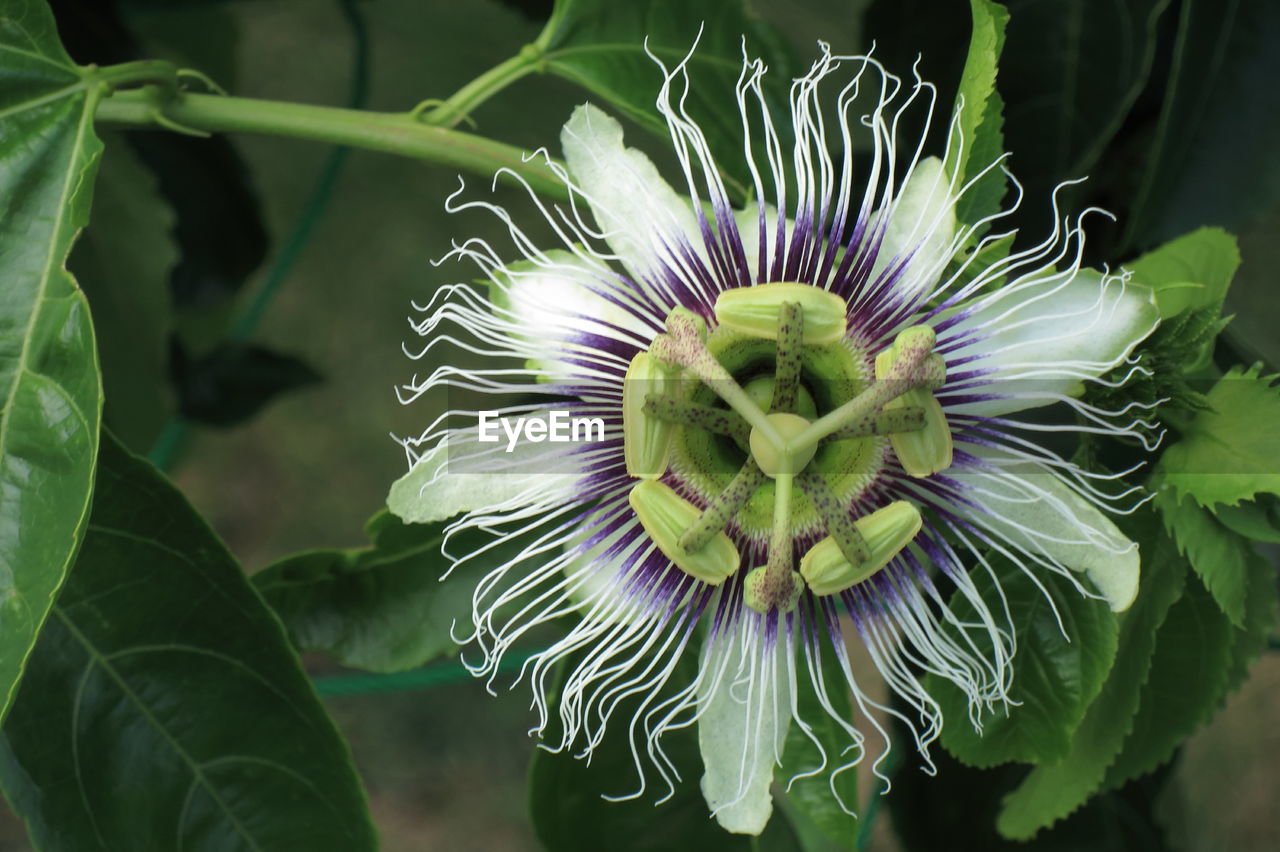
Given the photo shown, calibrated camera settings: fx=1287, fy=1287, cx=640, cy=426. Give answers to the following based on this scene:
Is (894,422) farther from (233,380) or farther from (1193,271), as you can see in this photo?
(233,380)

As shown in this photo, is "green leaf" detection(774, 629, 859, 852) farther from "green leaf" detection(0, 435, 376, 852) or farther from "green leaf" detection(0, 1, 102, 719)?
"green leaf" detection(0, 1, 102, 719)

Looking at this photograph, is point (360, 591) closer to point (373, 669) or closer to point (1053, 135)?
point (373, 669)

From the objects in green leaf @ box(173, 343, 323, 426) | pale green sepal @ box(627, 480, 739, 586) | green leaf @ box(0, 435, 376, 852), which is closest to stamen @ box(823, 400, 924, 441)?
pale green sepal @ box(627, 480, 739, 586)

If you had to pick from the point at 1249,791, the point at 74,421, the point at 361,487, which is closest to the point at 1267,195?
the point at 74,421

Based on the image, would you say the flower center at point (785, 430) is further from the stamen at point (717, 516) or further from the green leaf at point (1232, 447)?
the green leaf at point (1232, 447)

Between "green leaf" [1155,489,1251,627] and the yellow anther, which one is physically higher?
the yellow anther

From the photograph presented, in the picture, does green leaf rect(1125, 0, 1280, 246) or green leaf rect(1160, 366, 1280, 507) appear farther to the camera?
green leaf rect(1125, 0, 1280, 246)
